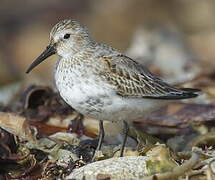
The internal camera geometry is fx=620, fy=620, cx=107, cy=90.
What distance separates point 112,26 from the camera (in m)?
16.0

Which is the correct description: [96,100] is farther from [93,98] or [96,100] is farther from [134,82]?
[134,82]

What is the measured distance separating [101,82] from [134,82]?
0.41 m

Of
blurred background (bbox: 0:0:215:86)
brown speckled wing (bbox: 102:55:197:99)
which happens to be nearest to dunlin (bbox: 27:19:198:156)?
brown speckled wing (bbox: 102:55:197:99)

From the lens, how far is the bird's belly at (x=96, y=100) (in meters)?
4.96

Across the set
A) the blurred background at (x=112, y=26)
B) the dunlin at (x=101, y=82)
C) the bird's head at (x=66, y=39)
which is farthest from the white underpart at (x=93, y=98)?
the blurred background at (x=112, y=26)

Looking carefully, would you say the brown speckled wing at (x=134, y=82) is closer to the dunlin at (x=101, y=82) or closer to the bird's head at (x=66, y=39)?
the dunlin at (x=101, y=82)

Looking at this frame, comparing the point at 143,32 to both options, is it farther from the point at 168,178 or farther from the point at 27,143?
the point at 168,178

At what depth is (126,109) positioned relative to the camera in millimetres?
5074

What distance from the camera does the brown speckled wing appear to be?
5161 mm

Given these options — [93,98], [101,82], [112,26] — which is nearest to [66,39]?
[101,82]

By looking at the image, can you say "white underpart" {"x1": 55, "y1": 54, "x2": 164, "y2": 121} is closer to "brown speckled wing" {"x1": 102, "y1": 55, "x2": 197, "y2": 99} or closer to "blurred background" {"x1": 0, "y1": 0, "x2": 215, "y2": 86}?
"brown speckled wing" {"x1": 102, "y1": 55, "x2": 197, "y2": 99}

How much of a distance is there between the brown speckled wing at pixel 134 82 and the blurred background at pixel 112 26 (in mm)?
4221

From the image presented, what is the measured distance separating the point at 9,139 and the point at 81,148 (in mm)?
621

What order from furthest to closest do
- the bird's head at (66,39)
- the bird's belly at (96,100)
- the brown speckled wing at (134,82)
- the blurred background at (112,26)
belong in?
the blurred background at (112,26) < the bird's head at (66,39) < the brown speckled wing at (134,82) < the bird's belly at (96,100)
